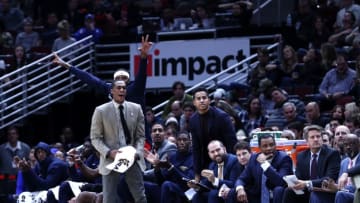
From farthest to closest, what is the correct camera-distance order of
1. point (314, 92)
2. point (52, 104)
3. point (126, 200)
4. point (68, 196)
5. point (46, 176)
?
point (52, 104) → point (314, 92) → point (46, 176) → point (68, 196) → point (126, 200)

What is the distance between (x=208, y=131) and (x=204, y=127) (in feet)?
0.24

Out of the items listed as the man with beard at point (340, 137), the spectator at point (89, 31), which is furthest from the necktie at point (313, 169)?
the spectator at point (89, 31)

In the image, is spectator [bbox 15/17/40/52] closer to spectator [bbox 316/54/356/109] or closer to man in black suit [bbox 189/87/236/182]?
spectator [bbox 316/54/356/109]

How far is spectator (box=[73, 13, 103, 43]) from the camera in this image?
24062 mm

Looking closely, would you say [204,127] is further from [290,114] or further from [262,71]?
[262,71]

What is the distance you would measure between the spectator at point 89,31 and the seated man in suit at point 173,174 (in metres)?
7.86

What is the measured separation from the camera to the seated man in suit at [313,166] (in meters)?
14.1

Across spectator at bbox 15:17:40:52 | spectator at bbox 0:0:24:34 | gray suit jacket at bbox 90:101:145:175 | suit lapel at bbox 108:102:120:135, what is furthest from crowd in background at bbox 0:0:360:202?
suit lapel at bbox 108:102:120:135

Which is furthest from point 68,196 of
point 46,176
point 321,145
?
point 321,145

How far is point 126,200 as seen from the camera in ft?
45.2

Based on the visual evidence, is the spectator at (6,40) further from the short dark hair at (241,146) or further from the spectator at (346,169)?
the spectator at (346,169)

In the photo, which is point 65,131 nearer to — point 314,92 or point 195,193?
point 314,92

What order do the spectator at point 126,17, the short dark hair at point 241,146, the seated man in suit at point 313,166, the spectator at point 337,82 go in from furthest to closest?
the spectator at point 126,17
the spectator at point 337,82
the short dark hair at point 241,146
the seated man in suit at point 313,166

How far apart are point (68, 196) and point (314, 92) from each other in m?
5.00
